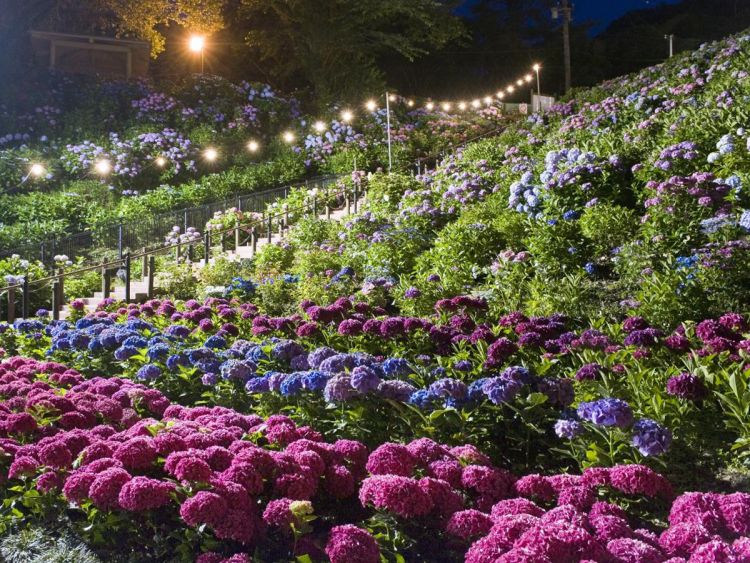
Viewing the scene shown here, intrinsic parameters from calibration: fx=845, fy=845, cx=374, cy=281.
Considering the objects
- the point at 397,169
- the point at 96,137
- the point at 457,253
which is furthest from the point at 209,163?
the point at 457,253

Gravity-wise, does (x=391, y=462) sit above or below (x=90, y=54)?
below

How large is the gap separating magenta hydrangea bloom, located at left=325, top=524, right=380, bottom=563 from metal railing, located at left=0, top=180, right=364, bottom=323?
9236mm

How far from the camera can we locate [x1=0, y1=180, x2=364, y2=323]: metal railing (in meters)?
12.3

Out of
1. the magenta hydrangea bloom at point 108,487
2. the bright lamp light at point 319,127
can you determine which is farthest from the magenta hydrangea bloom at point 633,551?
the bright lamp light at point 319,127

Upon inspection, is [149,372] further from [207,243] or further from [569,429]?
[207,243]

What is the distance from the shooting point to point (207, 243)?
14727 mm

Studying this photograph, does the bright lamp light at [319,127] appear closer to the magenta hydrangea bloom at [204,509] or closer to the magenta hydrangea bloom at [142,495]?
the magenta hydrangea bloom at [142,495]

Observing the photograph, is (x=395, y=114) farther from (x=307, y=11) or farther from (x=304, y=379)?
(x=304, y=379)

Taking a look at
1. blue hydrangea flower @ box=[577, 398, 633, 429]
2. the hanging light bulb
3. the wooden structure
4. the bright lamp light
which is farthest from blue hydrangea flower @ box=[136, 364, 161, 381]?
the wooden structure

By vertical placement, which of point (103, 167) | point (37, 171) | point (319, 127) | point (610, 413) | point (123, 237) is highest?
point (319, 127)

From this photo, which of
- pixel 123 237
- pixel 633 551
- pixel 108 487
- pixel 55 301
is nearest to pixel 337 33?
pixel 123 237

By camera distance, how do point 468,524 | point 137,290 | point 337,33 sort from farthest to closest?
point 337,33
point 137,290
point 468,524

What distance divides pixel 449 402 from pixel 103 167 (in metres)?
19.4

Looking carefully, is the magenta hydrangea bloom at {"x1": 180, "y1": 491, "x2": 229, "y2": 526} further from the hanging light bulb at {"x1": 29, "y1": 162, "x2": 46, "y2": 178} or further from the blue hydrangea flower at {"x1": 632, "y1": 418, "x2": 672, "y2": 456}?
the hanging light bulb at {"x1": 29, "y1": 162, "x2": 46, "y2": 178}
